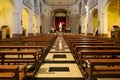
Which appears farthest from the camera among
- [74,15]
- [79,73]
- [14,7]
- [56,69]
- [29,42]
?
[74,15]

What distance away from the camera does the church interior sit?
5.22m

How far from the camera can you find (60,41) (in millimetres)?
20562

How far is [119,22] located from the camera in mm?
22938

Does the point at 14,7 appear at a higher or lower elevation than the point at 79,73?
higher

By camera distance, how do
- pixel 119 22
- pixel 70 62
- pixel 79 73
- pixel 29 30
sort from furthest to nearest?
1. pixel 29 30
2. pixel 119 22
3. pixel 70 62
4. pixel 79 73

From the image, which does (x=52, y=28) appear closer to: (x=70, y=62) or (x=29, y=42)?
(x=29, y=42)

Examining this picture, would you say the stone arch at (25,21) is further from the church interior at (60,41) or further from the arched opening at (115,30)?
the arched opening at (115,30)

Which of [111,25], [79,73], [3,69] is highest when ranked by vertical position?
[111,25]

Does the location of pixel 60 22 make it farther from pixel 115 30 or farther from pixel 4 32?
pixel 115 30

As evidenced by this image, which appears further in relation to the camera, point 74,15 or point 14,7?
point 74,15

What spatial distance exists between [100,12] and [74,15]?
22.7 metres

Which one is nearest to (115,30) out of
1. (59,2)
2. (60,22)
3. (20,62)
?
(20,62)

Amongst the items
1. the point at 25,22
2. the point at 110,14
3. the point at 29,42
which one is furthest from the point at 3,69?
the point at 25,22


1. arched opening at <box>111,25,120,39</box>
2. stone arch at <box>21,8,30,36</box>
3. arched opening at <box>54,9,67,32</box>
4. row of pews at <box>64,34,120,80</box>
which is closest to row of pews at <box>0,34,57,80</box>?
row of pews at <box>64,34,120,80</box>
